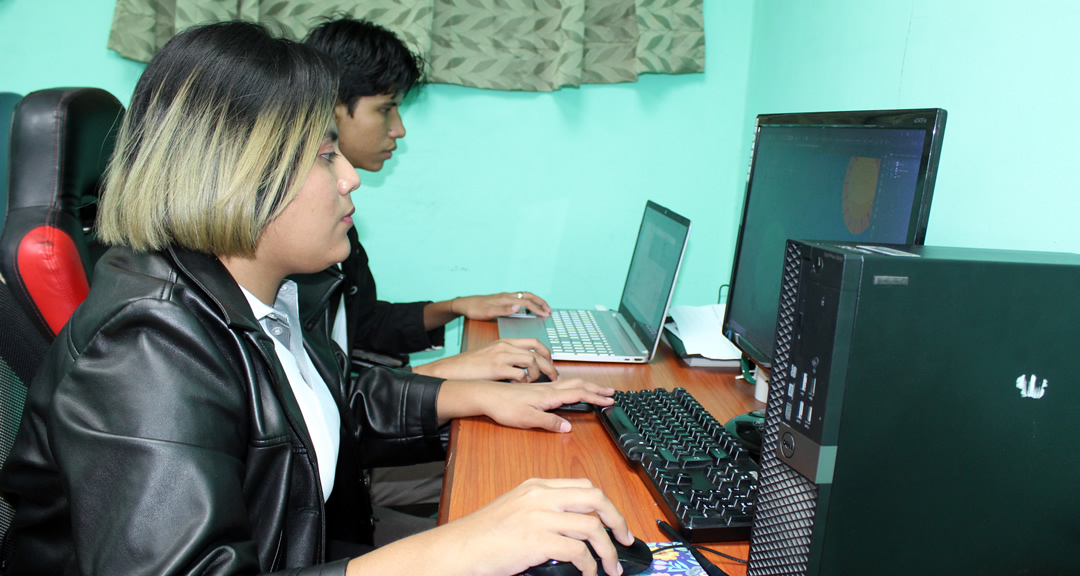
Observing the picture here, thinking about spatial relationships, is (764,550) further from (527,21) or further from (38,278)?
(527,21)

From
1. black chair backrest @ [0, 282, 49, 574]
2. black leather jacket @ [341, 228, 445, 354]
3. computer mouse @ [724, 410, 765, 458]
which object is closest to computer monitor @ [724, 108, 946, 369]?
computer mouse @ [724, 410, 765, 458]

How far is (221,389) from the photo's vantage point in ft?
2.32

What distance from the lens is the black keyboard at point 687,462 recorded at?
2.37ft

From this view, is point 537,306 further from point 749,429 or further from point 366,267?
point 749,429

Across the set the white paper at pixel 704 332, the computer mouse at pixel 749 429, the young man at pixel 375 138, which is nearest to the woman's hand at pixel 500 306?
the young man at pixel 375 138

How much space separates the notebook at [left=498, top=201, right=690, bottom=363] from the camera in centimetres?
136

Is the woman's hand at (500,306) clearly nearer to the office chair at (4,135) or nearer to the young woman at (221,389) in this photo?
the young woman at (221,389)

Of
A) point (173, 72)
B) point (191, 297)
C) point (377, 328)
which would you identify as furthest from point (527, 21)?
point (191, 297)

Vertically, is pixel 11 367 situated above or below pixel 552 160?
below

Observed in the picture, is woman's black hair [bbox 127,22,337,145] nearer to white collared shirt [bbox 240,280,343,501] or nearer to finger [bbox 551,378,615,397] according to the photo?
white collared shirt [bbox 240,280,343,501]

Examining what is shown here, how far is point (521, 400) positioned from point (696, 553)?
395 mm

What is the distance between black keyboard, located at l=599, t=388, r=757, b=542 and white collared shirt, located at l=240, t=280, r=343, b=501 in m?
0.38

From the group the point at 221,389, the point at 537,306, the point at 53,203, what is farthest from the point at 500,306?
the point at 221,389

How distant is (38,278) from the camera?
1.02m
